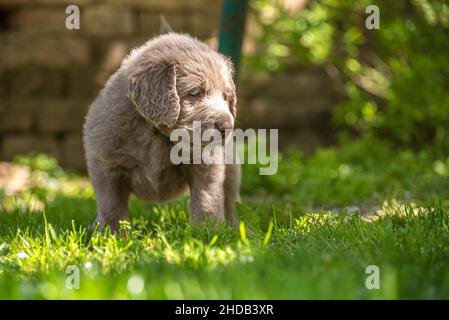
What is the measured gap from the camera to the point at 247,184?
6.31m

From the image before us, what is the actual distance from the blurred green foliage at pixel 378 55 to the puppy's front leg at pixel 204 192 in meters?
3.63

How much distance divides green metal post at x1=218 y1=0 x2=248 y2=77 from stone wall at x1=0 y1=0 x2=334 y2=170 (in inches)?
99.5

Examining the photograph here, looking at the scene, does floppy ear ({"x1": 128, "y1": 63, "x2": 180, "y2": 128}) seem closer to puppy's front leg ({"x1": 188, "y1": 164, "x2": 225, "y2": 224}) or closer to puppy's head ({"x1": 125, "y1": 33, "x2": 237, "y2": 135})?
puppy's head ({"x1": 125, "y1": 33, "x2": 237, "y2": 135})

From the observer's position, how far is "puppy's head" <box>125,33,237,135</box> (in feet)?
11.4

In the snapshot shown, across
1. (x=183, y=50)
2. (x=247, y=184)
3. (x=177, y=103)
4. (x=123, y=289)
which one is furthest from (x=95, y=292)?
(x=247, y=184)

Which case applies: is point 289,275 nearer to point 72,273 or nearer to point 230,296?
point 230,296

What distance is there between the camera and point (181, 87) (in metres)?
3.57

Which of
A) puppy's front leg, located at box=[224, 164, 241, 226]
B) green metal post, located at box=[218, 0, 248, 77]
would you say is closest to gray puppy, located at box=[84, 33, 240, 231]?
puppy's front leg, located at box=[224, 164, 241, 226]

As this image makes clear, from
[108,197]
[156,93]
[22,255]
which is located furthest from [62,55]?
[22,255]

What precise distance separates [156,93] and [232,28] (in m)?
2.12

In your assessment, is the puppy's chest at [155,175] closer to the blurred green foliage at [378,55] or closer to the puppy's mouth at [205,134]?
the puppy's mouth at [205,134]

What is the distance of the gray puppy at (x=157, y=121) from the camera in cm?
352

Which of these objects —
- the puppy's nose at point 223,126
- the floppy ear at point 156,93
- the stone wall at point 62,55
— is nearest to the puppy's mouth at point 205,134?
the puppy's nose at point 223,126

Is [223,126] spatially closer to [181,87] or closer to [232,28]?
[181,87]
